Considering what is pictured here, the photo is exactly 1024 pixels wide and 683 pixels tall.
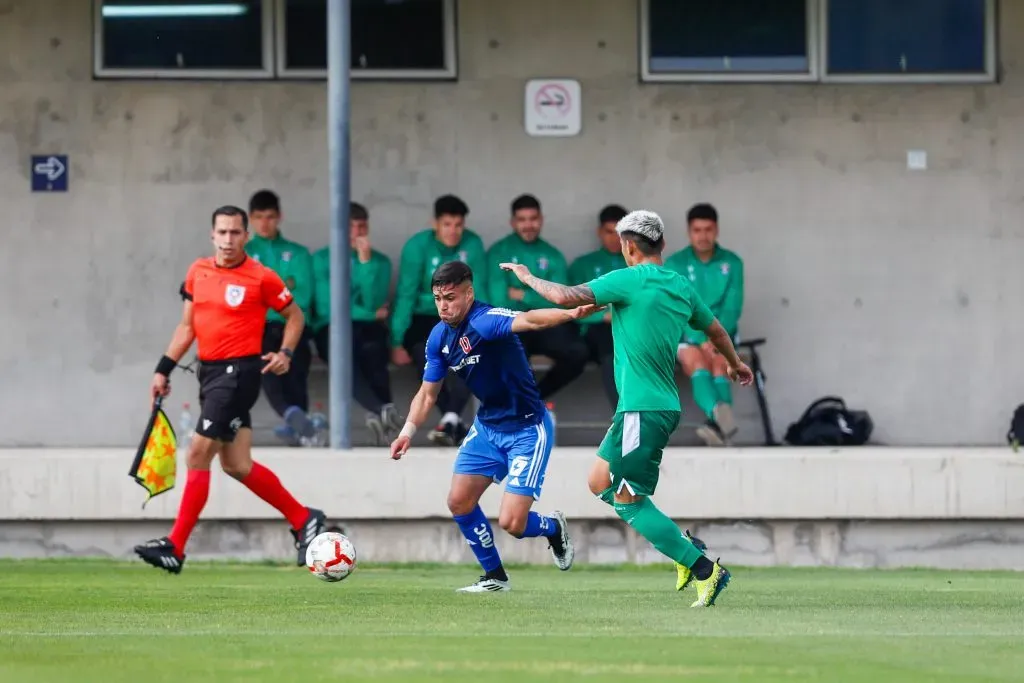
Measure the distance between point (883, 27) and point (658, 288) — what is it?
28.1ft

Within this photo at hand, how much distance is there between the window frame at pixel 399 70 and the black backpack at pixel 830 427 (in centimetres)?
399

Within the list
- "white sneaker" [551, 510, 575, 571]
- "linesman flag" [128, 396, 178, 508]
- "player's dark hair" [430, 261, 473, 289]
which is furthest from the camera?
"linesman flag" [128, 396, 178, 508]

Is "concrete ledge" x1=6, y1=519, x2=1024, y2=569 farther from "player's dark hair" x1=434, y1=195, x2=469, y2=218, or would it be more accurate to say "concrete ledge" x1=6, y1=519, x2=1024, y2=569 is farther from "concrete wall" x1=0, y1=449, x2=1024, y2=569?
"player's dark hair" x1=434, y1=195, x2=469, y2=218

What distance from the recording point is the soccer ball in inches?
428

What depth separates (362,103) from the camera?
16781mm

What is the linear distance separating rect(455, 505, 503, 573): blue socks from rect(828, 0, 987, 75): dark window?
7762mm

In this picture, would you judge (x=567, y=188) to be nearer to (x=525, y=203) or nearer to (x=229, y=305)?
(x=525, y=203)

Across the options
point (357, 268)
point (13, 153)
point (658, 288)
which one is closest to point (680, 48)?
point (357, 268)

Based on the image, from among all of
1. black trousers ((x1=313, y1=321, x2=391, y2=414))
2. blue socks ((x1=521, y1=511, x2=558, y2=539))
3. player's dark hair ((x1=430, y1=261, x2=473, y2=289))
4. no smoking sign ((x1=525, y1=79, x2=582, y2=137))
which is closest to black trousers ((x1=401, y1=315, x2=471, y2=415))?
black trousers ((x1=313, y1=321, x2=391, y2=414))

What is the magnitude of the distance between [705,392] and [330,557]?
17.6 feet

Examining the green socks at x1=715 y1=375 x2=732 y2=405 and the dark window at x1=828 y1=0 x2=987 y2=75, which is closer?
the green socks at x1=715 y1=375 x2=732 y2=405

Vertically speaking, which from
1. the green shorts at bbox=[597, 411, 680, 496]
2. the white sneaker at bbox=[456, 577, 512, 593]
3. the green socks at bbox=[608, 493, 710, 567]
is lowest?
the white sneaker at bbox=[456, 577, 512, 593]

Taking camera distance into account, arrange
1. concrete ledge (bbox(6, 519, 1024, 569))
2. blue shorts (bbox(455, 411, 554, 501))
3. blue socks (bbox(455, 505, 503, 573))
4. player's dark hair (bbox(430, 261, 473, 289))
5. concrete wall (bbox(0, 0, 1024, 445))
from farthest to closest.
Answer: concrete wall (bbox(0, 0, 1024, 445)) → concrete ledge (bbox(6, 519, 1024, 569)) → blue socks (bbox(455, 505, 503, 573)) → blue shorts (bbox(455, 411, 554, 501)) → player's dark hair (bbox(430, 261, 473, 289))

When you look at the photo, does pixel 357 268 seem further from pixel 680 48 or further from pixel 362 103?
pixel 680 48
